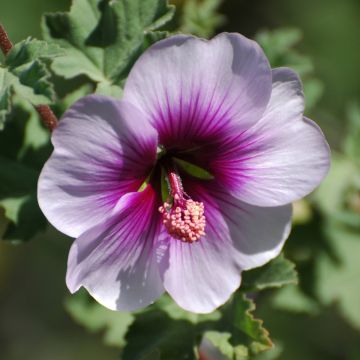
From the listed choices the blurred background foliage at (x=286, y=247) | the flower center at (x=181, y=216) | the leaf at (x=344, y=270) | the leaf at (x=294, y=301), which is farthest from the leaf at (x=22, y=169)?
the leaf at (x=344, y=270)

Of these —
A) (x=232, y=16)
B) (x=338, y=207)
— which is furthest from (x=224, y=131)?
(x=232, y=16)

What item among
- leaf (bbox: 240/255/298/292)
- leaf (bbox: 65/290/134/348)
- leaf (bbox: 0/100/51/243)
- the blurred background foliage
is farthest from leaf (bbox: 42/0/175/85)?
leaf (bbox: 65/290/134/348)

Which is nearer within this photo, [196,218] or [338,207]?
[196,218]

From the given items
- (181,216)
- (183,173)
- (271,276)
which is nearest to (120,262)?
(181,216)

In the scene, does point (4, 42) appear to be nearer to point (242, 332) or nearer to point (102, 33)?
point (102, 33)

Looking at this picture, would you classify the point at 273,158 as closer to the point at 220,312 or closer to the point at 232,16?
the point at 220,312

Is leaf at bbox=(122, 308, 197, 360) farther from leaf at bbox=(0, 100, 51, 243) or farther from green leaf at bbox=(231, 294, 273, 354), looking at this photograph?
leaf at bbox=(0, 100, 51, 243)

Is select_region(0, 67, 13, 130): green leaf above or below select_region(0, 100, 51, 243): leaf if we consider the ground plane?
above
